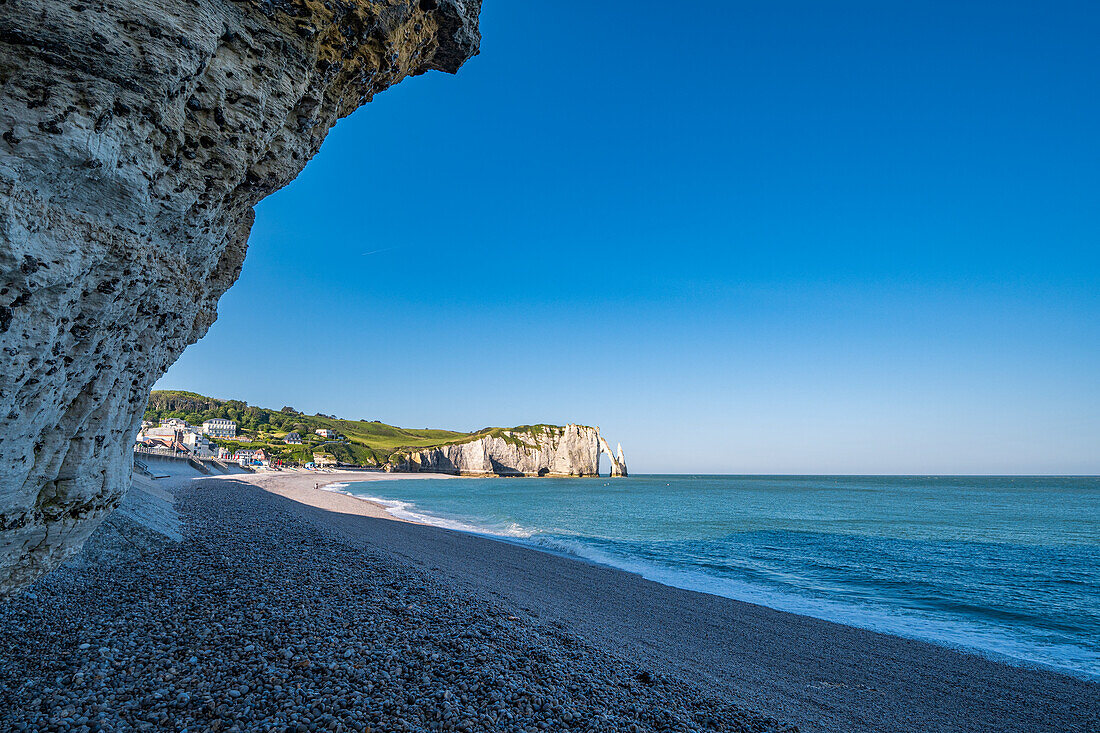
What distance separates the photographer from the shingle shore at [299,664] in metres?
4.84

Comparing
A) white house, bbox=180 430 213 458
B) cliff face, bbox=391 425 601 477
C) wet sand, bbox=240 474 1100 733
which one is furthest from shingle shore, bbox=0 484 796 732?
cliff face, bbox=391 425 601 477

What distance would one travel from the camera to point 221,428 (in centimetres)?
14475

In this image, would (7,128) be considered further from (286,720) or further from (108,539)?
(108,539)

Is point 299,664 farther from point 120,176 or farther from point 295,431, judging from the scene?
point 295,431

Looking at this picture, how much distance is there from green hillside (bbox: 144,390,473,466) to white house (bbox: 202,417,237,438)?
11.4 ft

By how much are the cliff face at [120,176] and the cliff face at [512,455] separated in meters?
137

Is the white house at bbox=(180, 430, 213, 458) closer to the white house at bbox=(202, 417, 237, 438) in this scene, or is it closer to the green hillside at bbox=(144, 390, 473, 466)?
the green hillside at bbox=(144, 390, 473, 466)

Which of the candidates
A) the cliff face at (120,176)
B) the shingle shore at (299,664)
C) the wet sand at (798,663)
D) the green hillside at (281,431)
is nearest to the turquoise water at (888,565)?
the wet sand at (798,663)

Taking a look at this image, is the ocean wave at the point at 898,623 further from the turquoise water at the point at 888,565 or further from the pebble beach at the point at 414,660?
the pebble beach at the point at 414,660

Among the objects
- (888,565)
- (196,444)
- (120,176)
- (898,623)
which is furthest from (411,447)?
(120,176)

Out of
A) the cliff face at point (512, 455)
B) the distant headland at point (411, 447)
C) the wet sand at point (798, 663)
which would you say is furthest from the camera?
the cliff face at point (512, 455)

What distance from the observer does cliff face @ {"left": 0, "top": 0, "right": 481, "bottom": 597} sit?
119 inches

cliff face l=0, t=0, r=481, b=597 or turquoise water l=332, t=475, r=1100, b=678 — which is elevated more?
cliff face l=0, t=0, r=481, b=597

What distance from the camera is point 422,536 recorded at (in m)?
22.9
